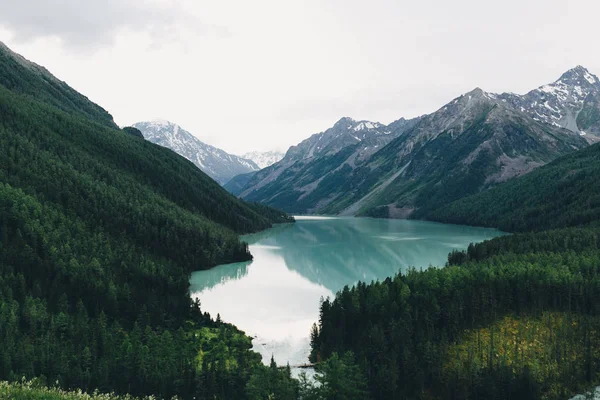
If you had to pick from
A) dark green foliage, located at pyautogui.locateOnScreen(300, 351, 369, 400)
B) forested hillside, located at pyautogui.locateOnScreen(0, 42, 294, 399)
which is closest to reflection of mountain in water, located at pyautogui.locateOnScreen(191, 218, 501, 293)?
forested hillside, located at pyautogui.locateOnScreen(0, 42, 294, 399)

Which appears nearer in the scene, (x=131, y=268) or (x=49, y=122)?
(x=131, y=268)

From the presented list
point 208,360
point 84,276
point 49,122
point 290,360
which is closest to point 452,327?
point 290,360

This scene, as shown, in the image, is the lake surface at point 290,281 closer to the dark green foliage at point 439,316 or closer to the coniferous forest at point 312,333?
the coniferous forest at point 312,333

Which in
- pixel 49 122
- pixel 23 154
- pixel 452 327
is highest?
pixel 49 122

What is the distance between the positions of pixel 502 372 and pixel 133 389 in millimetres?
42580

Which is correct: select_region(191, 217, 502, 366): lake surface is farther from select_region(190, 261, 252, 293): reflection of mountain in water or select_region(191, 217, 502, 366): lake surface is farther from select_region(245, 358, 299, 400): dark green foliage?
select_region(245, 358, 299, 400): dark green foliage

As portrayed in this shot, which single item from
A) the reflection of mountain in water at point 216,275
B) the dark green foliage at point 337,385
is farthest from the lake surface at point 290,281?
the dark green foliage at point 337,385

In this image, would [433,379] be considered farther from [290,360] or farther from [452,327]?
[290,360]

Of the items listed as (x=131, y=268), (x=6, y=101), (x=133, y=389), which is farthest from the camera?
(x=6, y=101)

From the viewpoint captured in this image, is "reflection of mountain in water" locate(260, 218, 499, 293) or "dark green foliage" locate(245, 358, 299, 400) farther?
"reflection of mountain in water" locate(260, 218, 499, 293)

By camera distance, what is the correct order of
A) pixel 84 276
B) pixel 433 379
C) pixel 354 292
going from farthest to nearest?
pixel 84 276 → pixel 354 292 → pixel 433 379

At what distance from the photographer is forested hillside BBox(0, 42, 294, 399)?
53750 millimetres

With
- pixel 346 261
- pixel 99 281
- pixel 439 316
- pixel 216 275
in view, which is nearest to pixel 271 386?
pixel 439 316

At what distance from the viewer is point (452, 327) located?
6575 centimetres
